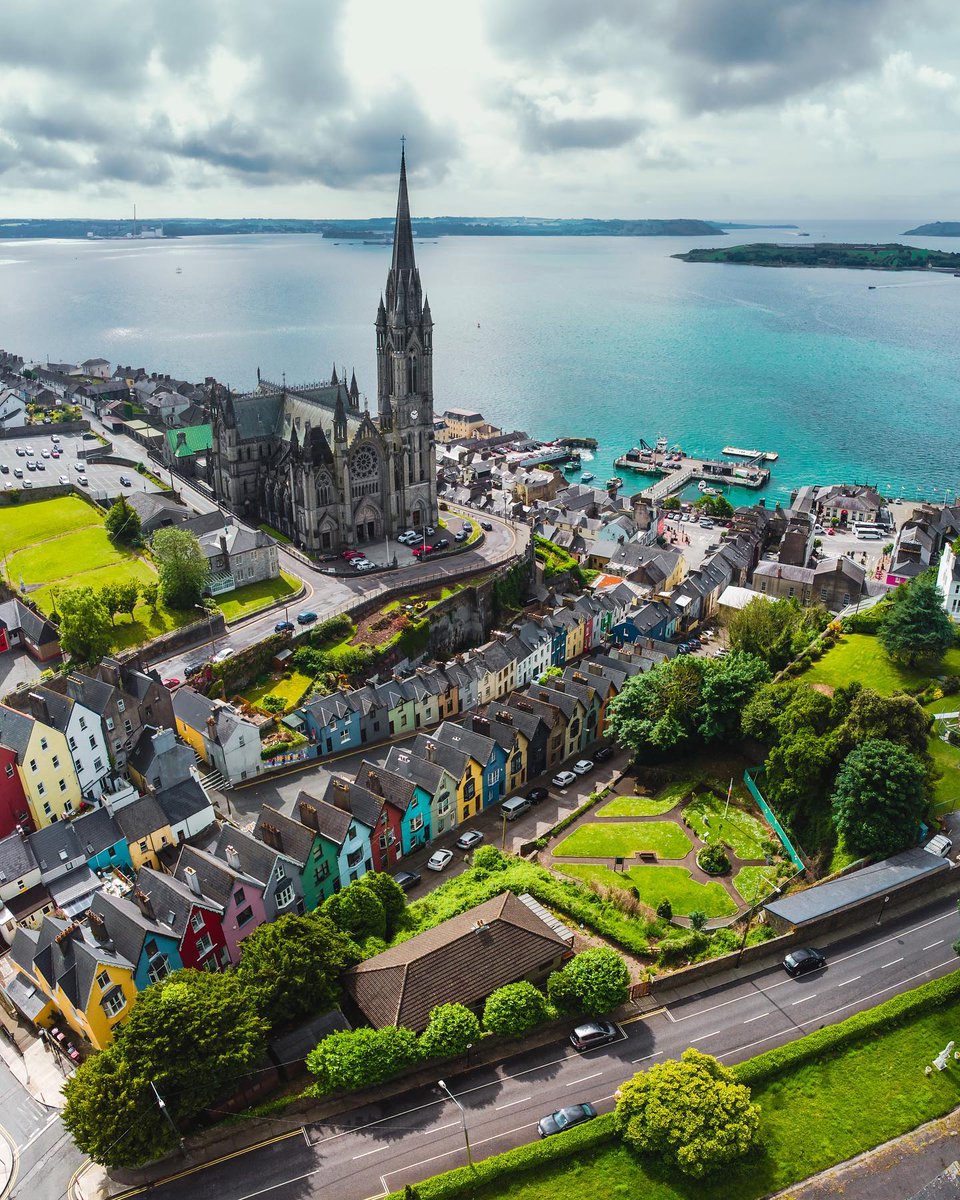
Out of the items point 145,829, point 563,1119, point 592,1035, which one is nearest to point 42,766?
point 145,829

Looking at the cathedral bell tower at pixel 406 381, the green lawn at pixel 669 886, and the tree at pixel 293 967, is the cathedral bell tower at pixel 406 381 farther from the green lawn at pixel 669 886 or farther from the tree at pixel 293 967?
the tree at pixel 293 967

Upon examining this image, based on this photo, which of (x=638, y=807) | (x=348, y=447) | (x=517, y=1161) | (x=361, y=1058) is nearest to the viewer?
(x=517, y=1161)

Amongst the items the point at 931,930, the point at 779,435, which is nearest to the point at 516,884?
the point at 931,930

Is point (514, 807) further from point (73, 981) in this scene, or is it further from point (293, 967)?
point (73, 981)

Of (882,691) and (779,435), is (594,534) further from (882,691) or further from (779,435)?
(779,435)

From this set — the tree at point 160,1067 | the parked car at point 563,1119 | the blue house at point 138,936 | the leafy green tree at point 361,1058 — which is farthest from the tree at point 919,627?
the blue house at point 138,936

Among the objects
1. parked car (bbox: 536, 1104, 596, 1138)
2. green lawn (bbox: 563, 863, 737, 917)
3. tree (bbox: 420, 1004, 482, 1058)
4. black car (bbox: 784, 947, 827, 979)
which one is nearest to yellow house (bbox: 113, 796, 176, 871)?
tree (bbox: 420, 1004, 482, 1058)

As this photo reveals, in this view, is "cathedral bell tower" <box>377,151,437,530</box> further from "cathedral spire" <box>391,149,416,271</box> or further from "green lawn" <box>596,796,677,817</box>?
"green lawn" <box>596,796,677,817</box>
